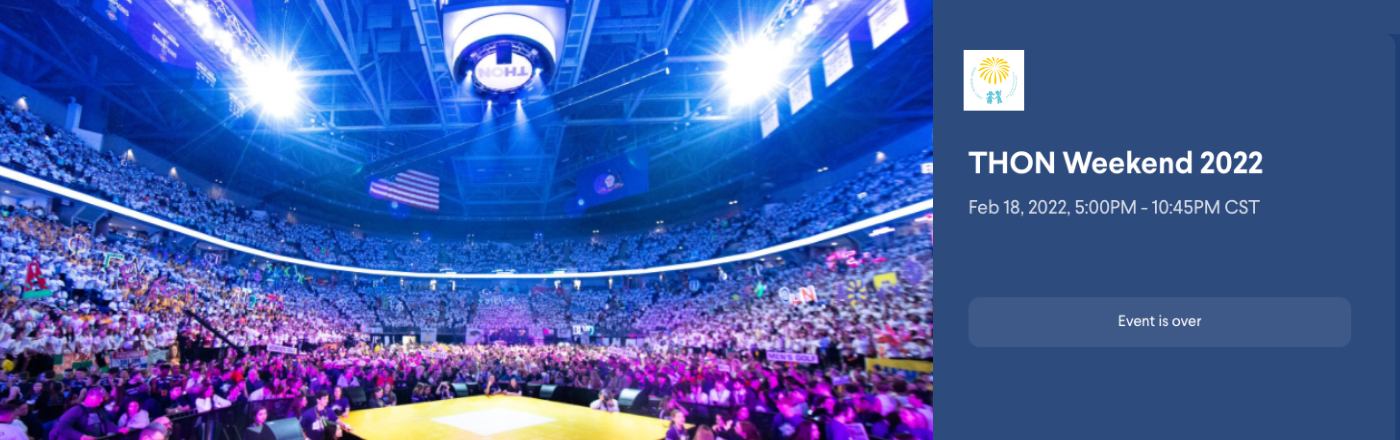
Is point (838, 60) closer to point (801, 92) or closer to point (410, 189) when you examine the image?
point (801, 92)

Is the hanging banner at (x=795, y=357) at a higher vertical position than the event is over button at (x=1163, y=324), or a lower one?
lower

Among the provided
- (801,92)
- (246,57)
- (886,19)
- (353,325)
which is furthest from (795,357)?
(353,325)

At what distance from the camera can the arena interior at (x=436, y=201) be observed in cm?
894

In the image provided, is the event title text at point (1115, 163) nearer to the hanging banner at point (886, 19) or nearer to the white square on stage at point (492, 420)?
the white square on stage at point (492, 420)

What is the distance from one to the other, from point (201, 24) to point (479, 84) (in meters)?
7.35

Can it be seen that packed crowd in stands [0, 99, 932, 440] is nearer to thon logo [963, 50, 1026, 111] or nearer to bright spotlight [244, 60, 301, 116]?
thon logo [963, 50, 1026, 111]

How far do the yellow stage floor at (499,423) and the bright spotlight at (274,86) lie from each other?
28.9ft

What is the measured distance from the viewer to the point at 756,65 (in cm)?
1541

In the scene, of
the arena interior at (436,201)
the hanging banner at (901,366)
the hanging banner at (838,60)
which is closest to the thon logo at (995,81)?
the arena interior at (436,201)

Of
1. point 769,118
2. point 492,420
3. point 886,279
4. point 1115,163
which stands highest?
point 769,118

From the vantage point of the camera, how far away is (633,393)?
11859 millimetres

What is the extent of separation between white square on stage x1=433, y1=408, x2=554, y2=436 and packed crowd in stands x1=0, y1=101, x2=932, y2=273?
12.5 meters

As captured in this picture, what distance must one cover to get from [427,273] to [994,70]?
39150 millimetres

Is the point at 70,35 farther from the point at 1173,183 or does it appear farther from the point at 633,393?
the point at 1173,183
